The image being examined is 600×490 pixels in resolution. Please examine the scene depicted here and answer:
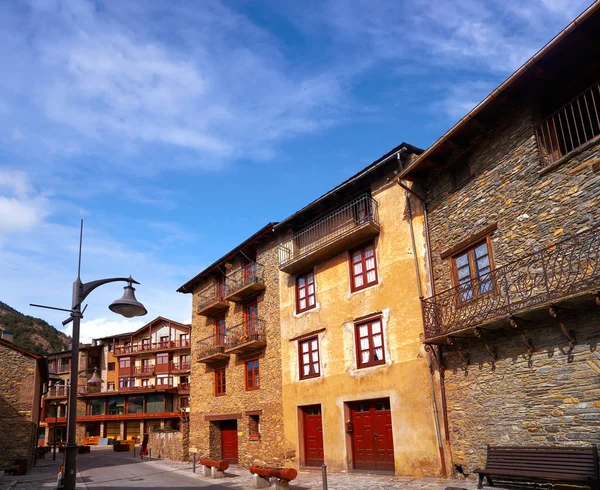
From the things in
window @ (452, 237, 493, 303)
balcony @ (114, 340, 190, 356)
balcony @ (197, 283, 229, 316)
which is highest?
balcony @ (114, 340, 190, 356)

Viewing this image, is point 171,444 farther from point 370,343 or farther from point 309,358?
point 370,343

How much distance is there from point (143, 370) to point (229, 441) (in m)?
37.0

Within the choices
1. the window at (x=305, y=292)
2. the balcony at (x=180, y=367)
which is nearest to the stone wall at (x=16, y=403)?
the window at (x=305, y=292)

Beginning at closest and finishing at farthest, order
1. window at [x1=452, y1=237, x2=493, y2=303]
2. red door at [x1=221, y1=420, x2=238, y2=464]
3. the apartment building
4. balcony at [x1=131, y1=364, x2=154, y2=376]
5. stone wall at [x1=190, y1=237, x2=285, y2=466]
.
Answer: window at [x1=452, y1=237, x2=493, y2=303] → stone wall at [x1=190, y1=237, x2=285, y2=466] → red door at [x1=221, y1=420, x2=238, y2=464] → the apartment building → balcony at [x1=131, y1=364, x2=154, y2=376]

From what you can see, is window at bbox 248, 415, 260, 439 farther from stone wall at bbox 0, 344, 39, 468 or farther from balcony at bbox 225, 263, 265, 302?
stone wall at bbox 0, 344, 39, 468

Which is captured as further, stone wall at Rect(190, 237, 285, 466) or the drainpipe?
stone wall at Rect(190, 237, 285, 466)

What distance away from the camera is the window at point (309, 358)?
18953mm

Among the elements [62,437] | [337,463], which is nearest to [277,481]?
[337,463]

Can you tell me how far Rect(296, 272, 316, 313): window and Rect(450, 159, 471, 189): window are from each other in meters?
7.09

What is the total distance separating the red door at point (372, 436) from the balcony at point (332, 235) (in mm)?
5342

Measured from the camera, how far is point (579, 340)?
1037 cm

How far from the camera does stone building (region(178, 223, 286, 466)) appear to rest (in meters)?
21.2

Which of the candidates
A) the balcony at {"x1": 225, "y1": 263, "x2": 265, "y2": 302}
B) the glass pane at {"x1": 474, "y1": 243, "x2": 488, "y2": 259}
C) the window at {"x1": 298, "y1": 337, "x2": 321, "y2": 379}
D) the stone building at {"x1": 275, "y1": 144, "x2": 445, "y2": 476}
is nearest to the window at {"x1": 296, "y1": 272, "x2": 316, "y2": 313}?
Answer: the stone building at {"x1": 275, "y1": 144, "x2": 445, "y2": 476}

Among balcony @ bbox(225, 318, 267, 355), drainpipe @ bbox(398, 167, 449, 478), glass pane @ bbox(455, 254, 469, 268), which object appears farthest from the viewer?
balcony @ bbox(225, 318, 267, 355)
